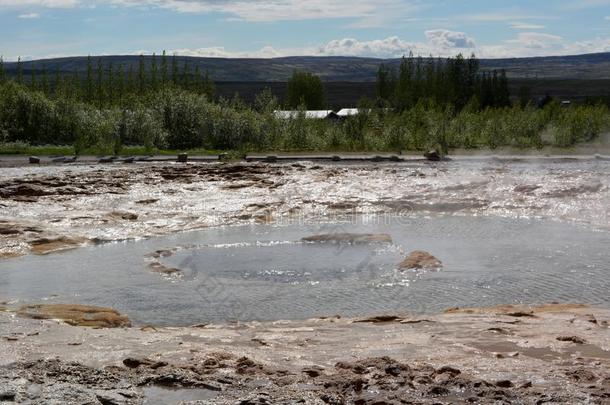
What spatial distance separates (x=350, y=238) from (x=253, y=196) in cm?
455

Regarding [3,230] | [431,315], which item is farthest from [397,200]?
[431,315]

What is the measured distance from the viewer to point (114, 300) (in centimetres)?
963

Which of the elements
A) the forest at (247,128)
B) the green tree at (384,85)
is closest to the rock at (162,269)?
the forest at (247,128)

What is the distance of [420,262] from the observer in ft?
37.7

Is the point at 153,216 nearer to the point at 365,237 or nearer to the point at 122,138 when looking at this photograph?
the point at 365,237

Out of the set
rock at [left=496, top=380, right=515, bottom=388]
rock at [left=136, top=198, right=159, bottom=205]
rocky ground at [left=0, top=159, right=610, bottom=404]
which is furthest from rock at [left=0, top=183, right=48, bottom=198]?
rock at [left=496, top=380, right=515, bottom=388]

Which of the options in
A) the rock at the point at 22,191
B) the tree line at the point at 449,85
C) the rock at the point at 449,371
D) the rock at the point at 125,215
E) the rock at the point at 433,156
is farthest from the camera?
the tree line at the point at 449,85

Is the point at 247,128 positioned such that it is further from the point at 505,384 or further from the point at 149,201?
the point at 505,384

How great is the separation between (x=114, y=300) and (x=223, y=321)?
158 cm

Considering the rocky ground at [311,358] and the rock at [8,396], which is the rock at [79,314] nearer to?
the rocky ground at [311,358]

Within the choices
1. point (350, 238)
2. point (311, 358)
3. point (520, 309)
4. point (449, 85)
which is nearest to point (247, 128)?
point (350, 238)

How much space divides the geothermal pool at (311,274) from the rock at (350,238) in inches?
→ 8.5

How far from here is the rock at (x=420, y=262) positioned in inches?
446

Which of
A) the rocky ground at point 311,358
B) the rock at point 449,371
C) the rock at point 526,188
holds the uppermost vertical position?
the rock at point 526,188
